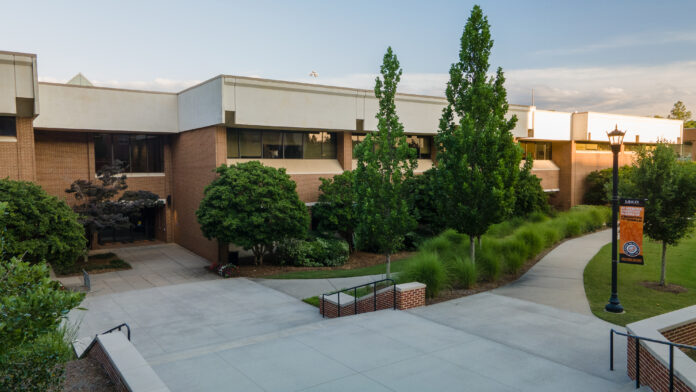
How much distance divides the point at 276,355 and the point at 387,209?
25.3ft

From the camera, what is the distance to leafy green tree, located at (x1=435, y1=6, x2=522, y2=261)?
55.5 feet

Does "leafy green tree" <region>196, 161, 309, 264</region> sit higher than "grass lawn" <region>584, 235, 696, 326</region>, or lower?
higher

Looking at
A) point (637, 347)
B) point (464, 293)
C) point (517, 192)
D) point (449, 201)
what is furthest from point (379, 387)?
point (517, 192)

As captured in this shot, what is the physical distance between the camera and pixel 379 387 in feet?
26.6

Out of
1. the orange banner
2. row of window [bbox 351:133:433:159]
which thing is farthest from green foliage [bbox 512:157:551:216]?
the orange banner

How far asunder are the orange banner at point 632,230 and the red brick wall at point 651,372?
236 inches

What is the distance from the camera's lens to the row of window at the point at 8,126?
21328 millimetres

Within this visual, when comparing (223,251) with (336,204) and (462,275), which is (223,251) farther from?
(462,275)

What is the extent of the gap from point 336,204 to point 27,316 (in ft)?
68.7

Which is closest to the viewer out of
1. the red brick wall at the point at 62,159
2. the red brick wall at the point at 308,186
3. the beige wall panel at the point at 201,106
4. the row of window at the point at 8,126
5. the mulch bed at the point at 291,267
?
the row of window at the point at 8,126

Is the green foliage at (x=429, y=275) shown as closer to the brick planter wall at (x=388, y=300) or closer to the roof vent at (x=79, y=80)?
the brick planter wall at (x=388, y=300)

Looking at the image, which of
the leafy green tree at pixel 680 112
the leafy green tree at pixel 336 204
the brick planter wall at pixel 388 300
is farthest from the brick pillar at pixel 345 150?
the leafy green tree at pixel 680 112

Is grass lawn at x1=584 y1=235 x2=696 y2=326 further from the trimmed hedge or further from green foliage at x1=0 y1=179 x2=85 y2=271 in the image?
green foliage at x1=0 y1=179 x2=85 y2=271

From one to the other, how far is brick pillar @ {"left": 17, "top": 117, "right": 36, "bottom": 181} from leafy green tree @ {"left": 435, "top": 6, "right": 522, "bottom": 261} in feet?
57.4
